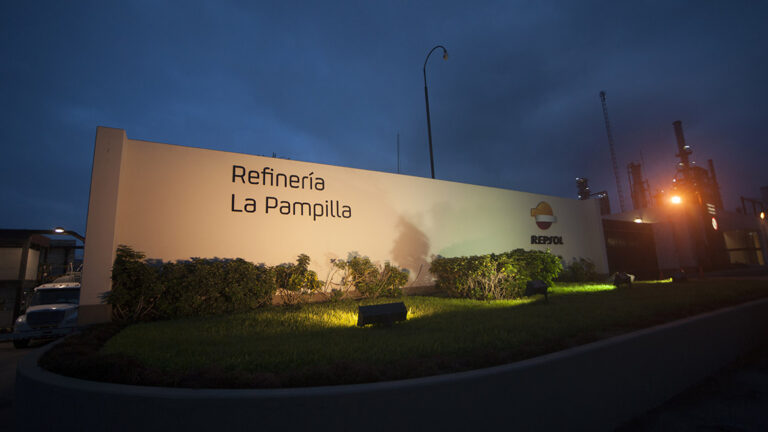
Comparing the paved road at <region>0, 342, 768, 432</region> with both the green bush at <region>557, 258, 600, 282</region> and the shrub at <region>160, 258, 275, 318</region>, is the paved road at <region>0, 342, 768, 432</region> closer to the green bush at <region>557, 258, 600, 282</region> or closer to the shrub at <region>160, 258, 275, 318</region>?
the shrub at <region>160, 258, 275, 318</region>

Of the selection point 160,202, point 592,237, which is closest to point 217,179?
point 160,202

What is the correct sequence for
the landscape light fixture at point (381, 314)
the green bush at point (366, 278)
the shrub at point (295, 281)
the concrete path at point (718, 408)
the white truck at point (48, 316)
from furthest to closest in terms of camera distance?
the green bush at point (366, 278) < the white truck at point (48, 316) < the shrub at point (295, 281) < the landscape light fixture at point (381, 314) < the concrete path at point (718, 408)

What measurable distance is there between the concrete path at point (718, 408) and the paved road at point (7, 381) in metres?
7.52

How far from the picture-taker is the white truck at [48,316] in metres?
9.28

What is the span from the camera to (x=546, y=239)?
1734 cm

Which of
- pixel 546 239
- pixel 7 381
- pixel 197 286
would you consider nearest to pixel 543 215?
pixel 546 239

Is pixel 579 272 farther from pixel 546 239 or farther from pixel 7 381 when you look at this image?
pixel 7 381

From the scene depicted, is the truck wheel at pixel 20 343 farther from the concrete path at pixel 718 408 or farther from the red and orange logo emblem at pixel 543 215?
the red and orange logo emblem at pixel 543 215

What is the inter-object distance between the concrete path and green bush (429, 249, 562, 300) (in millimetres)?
4948

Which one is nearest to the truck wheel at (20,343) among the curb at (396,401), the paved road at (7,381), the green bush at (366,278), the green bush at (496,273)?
the paved road at (7,381)

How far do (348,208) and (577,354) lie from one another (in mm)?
8549

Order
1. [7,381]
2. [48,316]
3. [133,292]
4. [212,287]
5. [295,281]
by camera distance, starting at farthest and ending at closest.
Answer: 1. [48,316]
2. [295,281]
3. [212,287]
4. [133,292]
5. [7,381]

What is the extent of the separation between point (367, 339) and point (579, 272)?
1661cm

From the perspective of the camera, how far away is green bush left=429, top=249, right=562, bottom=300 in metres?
10.1
